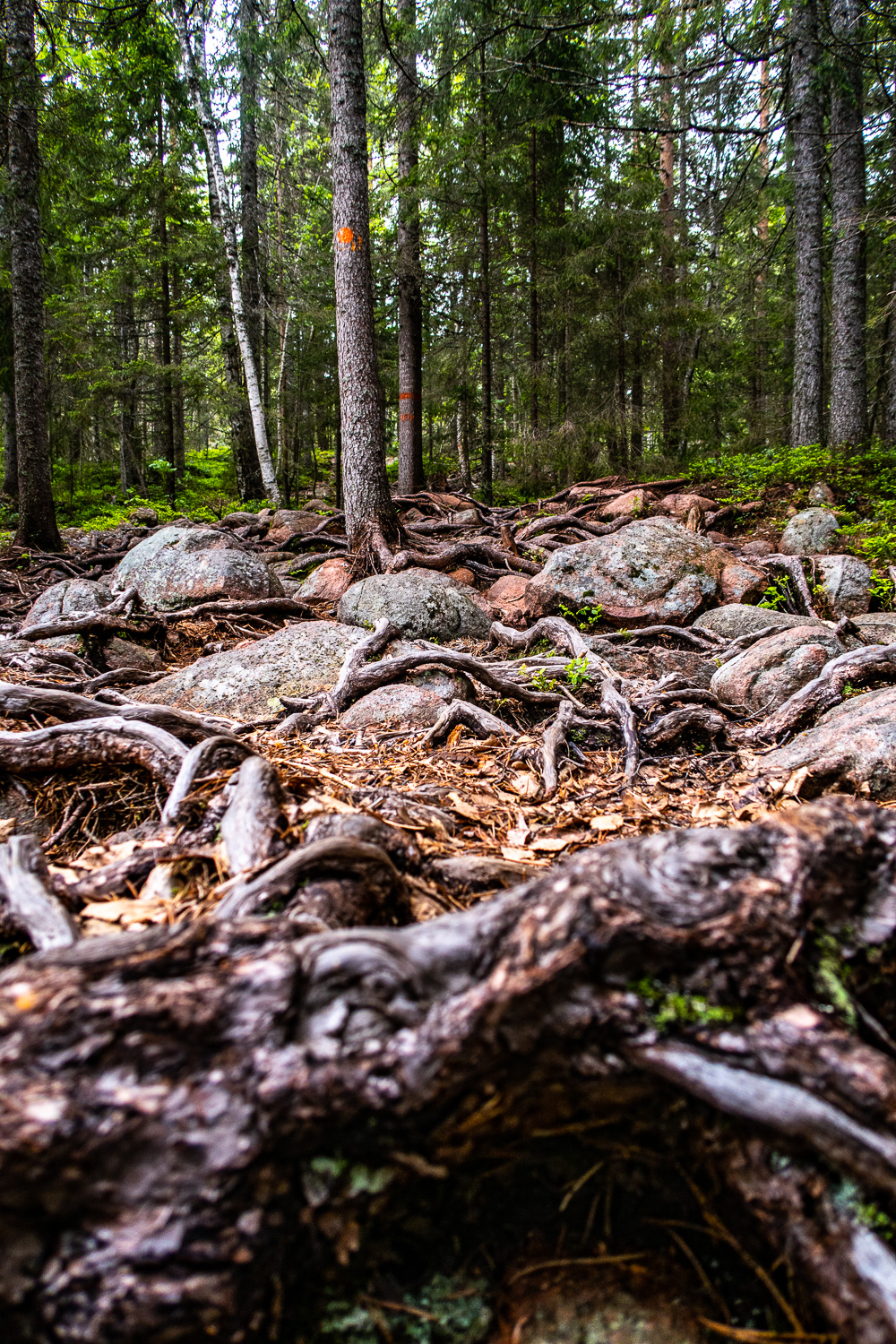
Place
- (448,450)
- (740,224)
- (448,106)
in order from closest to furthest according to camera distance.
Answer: (448,106)
(740,224)
(448,450)

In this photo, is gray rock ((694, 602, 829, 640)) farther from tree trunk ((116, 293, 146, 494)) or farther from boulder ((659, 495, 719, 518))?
tree trunk ((116, 293, 146, 494))

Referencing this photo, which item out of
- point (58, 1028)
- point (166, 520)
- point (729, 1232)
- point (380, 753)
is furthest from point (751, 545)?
point (166, 520)

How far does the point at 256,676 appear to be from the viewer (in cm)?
479

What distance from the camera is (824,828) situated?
1.50 m

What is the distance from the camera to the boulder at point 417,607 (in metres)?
6.04

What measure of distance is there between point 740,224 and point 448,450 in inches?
480

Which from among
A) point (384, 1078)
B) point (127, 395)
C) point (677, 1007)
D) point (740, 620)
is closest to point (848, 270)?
point (740, 620)

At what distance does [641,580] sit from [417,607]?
2.68 meters

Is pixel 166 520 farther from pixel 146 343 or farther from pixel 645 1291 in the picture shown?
pixel 146 343

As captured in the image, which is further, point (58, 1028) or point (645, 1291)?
point (645, 1291)

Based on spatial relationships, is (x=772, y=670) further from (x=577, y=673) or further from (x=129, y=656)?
(x=129, y=656)

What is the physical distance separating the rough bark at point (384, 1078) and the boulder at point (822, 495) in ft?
33.5

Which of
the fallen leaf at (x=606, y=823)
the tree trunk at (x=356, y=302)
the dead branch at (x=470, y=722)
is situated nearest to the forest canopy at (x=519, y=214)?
the tree trunk at (x=356, y=302)

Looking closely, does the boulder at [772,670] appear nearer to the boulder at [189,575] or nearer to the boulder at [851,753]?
the boulder at [851,753]
